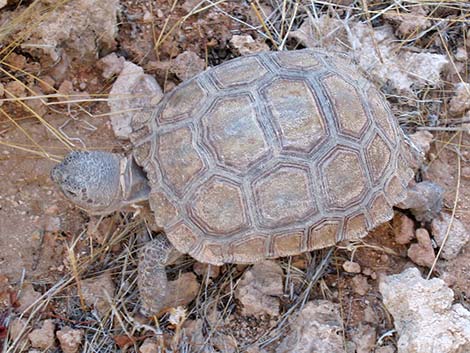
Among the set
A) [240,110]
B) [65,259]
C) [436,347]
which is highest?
[240,110]

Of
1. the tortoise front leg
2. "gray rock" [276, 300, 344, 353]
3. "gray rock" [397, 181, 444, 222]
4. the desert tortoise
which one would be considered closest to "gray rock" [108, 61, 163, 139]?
the desert tortoise

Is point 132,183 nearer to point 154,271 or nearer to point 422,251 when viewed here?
point 154,271

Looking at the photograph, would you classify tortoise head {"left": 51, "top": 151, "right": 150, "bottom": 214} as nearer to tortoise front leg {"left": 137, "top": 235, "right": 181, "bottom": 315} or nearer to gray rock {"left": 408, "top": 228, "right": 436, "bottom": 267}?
tortoise front leg {"left": 137, "top": 235, "right": 181, "bottom": 315}

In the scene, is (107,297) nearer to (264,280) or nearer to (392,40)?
(264,280)

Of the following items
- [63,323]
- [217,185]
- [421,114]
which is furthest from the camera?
[421,114]

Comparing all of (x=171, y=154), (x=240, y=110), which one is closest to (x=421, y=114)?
(x=240, y=110)

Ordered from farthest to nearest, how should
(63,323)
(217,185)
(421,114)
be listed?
1. (421,114)
2. (63,323)
3. (217,185)

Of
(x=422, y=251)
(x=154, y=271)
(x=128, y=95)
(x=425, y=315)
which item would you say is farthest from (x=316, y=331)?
(x=128, y=95)
